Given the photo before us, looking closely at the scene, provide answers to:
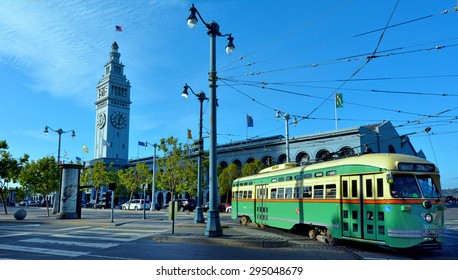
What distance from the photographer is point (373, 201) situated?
→ 38.1 ft

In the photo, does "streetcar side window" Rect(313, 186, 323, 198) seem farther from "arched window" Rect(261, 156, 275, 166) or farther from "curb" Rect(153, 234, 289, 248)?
"arched window" Rect(261, 156, 275, 166)

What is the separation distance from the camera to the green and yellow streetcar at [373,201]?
1099 centimetres

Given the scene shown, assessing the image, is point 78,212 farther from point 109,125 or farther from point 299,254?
point 109,125

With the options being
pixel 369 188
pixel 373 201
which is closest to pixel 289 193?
pixel 369 188

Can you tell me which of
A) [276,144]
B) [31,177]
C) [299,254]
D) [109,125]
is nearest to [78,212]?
[31,177]

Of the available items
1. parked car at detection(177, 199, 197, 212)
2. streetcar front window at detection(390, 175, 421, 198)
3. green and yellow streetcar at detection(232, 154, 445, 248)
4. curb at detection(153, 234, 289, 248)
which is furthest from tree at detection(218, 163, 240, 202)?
streetcar front window at detection(390, 175, 421, 198)

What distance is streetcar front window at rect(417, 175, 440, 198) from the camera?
11484mm

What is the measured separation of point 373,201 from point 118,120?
101047mm

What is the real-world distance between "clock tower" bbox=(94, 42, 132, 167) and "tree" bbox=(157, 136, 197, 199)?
55423mm

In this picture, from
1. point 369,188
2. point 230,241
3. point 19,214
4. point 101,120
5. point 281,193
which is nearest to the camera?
point 369,188

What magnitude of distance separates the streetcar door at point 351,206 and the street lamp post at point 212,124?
4697mm

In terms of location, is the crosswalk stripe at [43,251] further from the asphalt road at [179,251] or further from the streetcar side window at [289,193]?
the streetcar side window at [289,193]

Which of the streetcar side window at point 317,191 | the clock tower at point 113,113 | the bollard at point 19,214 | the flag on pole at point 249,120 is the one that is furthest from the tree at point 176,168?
the clock tower at point 113,113

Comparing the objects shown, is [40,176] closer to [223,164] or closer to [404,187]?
[223,164]
